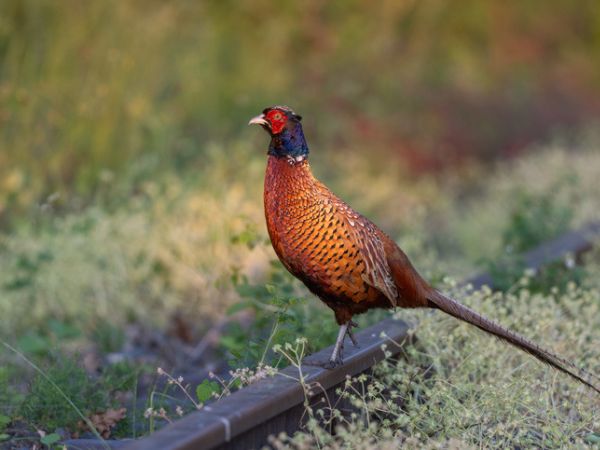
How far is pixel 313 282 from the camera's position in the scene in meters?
4.09

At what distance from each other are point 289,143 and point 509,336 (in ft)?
3.55

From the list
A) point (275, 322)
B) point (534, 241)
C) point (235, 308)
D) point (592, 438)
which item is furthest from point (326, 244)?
point (534, 241)

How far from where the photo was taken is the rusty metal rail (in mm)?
3254

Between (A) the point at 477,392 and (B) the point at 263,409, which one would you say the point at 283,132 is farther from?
(A) the point at 477,392

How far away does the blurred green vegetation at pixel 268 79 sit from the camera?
868 cm

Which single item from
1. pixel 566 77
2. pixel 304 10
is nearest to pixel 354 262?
pixel 304 10

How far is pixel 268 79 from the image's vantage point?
12.9m

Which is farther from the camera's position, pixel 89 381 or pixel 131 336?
pixel 131 336

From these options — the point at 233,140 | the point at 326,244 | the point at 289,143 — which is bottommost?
the point at 233,140

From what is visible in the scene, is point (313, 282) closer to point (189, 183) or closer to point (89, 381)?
point (89, 381)

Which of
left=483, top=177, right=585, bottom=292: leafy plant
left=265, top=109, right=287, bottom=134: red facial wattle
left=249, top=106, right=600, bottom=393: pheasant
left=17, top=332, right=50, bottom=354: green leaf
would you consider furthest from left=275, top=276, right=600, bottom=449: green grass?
left=17, top=332, right=50, bottom=354: green leaf

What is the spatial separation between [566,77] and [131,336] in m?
14.2

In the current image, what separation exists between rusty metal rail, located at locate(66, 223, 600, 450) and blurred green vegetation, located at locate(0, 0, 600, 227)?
2.74 m

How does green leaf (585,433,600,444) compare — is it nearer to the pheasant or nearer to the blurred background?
the pheasant
